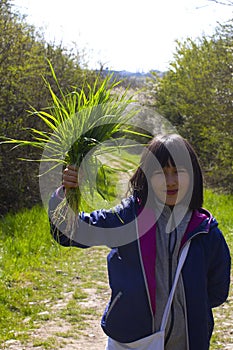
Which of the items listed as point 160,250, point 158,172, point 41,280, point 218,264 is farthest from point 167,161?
point 41,280

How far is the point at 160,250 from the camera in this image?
8.75 feet

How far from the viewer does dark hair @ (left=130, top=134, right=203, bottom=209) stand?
272 cm

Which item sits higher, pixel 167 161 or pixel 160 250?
pixel 167 161

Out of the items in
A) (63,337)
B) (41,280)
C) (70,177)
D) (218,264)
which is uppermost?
(70,177)

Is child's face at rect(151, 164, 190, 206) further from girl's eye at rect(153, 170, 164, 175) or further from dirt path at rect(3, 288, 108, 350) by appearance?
dirt path at rect(3, 288, 108, 350)

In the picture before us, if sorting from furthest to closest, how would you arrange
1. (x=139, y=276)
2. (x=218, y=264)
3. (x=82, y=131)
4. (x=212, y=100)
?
(x=212, y=100) → (x=82, y=131) → (x=218, y=264) → (x=139, y=276)

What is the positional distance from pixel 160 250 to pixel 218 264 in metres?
0.29

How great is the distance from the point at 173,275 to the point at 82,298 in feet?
12.3

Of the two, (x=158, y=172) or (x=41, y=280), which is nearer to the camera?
(x=158, y=172)

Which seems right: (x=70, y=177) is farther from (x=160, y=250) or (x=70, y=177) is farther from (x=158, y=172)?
(x=160, y=250)

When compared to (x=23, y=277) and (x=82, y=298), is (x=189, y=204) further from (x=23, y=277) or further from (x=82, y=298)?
(x=23, y=277)

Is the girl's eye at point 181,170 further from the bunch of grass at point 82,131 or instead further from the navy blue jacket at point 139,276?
the bunch of grass at point 82,131

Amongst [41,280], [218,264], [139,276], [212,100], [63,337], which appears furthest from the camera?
[212,100]

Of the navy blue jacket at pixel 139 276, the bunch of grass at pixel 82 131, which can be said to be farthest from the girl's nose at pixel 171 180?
the bunch of grass at pixel 82 131
